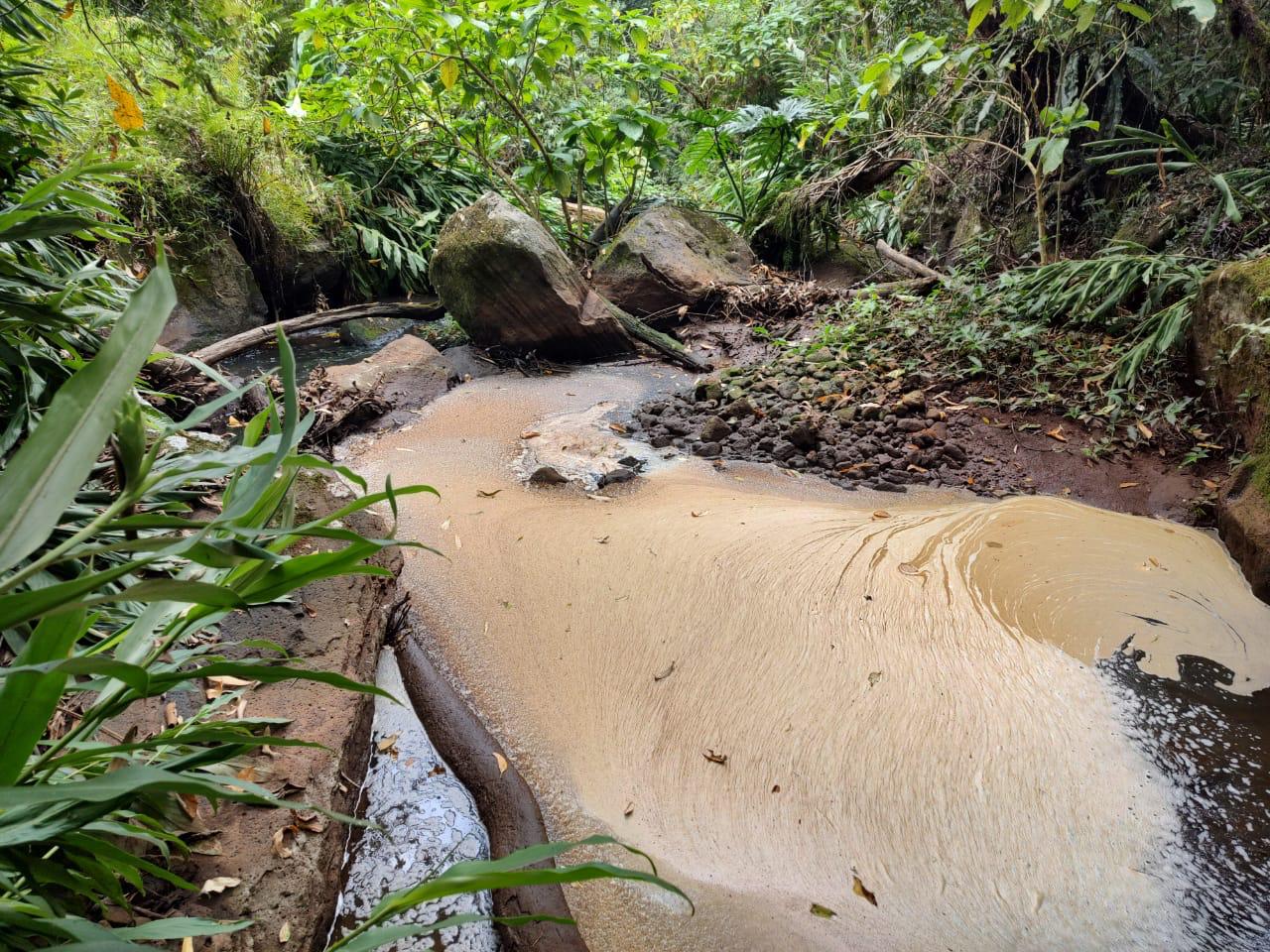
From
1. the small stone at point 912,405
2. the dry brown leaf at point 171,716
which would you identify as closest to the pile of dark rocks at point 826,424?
the small stone at point 912,405

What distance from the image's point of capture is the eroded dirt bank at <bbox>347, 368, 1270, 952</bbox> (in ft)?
4.08

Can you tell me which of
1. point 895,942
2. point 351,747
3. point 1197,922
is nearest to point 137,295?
point 351,747

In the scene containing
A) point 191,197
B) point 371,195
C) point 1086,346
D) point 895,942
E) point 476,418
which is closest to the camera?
point 895,942

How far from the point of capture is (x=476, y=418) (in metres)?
3.71

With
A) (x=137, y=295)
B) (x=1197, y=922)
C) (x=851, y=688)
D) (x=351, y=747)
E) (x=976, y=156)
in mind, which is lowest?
(x=1197, y=922)

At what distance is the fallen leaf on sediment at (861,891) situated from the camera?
1.24m

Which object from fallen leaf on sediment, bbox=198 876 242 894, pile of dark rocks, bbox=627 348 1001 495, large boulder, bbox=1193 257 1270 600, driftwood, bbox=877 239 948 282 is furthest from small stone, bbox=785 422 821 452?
fallen leaf on sediment, bbox=198 876 242 894

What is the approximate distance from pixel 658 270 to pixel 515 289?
139 cm

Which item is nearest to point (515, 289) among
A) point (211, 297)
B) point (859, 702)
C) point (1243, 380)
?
point (211, 297)

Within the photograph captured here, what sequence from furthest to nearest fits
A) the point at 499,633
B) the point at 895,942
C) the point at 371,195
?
the point at 371,195 < the point at 499,633 < the point at 895,942

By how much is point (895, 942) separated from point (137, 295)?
142cm

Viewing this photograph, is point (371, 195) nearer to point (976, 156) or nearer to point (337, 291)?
point (337, 291)

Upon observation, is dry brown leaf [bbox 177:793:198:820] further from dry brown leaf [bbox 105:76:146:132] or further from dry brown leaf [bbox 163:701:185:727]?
dry brown leaf [bbox 105:76:146:132]

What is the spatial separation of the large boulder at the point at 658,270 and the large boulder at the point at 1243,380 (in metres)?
3.22
